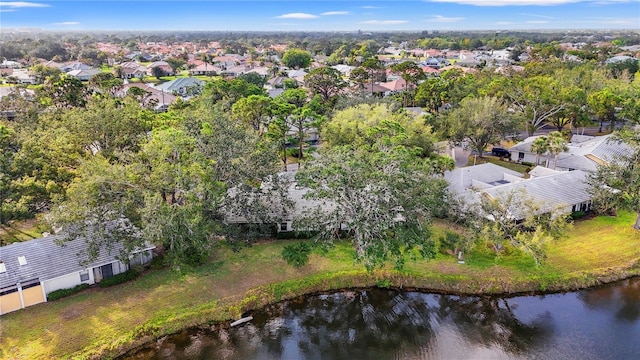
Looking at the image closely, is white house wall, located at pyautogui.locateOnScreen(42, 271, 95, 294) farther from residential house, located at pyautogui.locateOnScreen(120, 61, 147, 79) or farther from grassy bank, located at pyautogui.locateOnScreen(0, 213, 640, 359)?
residential house, located at pyautogui.locateOnScreen(120, 61, 147, 79)

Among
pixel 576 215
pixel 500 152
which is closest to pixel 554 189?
pixel 576 215

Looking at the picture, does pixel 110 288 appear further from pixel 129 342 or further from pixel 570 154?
pixel 570 154

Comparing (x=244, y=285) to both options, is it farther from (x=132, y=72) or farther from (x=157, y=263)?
(x=132, y=72)

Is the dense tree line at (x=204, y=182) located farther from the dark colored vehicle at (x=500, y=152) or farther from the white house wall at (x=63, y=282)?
the dark colored vehicle at (x=500, y=152)

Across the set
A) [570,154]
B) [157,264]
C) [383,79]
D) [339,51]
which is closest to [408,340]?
[157,264]

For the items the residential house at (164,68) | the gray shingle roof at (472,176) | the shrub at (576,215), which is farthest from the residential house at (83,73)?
the shrub at (576,215)

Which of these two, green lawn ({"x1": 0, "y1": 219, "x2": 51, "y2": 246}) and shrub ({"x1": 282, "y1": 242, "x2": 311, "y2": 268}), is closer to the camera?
shrub ({"x1": 282, "y1": 242, "x2": 311, "y2": 268})

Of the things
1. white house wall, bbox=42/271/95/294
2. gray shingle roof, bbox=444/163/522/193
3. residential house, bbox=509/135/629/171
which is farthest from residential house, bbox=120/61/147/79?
residential house, bbox=509/135/629/171
